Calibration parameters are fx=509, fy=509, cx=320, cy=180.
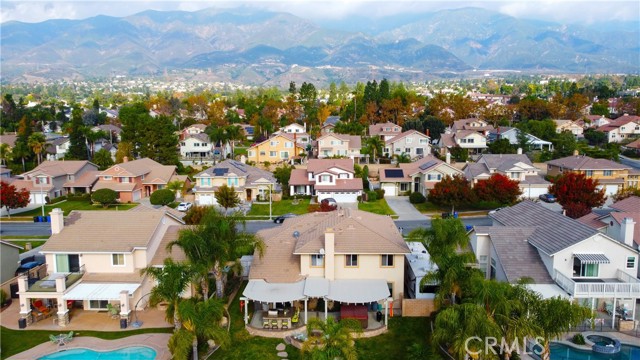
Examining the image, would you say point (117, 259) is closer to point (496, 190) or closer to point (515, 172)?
point (496, 190)

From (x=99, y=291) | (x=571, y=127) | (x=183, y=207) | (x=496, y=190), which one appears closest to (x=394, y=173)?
(x=496, y=190)

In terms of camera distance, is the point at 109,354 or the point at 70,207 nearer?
the point at 109,354

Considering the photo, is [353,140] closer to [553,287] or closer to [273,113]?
[273,113]

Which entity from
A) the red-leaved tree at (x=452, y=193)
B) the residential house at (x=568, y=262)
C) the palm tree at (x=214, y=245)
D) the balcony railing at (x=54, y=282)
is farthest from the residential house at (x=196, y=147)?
the residential house at (x=568, y=262)

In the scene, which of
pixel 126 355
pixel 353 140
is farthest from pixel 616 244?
pixel 353 140

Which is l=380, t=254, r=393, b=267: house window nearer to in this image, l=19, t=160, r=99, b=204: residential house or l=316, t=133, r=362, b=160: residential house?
l=19, t=160, r=99, b=204: residential house

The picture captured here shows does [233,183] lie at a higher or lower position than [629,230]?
lower
